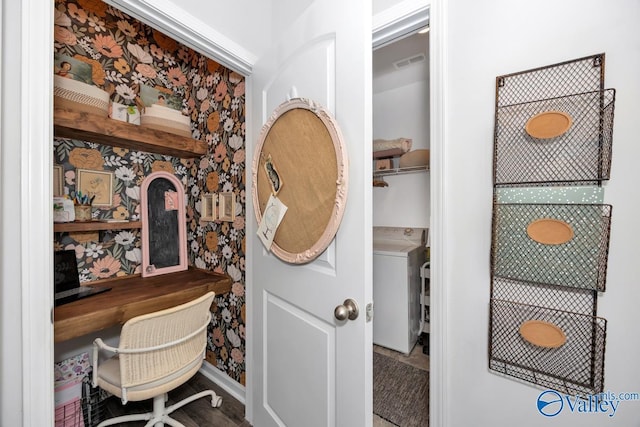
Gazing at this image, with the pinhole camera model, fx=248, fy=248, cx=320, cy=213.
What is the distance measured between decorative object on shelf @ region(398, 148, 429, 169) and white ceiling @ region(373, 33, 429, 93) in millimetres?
731

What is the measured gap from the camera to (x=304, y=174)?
0.97 m

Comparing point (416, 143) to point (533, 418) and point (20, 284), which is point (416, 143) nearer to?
point (533, 418)


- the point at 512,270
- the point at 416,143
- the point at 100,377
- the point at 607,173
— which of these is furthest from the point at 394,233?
the point at 100,377

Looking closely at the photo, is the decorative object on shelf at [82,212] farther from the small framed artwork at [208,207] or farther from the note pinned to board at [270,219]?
the note pinned to board at [270,219]

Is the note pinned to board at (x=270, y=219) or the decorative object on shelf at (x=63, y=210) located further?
the decorative object on shelf at (x=63, y=210)

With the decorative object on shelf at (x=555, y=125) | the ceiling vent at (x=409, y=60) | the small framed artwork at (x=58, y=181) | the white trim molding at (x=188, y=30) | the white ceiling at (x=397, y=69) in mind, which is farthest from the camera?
the ceiling vent at (x=409, y=60)

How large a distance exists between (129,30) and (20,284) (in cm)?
189

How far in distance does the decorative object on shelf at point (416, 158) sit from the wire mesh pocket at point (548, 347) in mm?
1669

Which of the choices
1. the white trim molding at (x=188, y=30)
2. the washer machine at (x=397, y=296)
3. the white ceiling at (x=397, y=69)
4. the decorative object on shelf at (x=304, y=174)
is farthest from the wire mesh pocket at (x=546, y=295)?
the white ceiling at (x=397, y=69)

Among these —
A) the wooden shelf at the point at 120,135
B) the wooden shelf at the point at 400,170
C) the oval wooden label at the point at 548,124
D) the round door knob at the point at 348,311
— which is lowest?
the round door knob at the point at 348,311

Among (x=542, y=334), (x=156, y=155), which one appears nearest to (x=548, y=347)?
(x=542, y=334)

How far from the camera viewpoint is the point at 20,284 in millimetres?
695

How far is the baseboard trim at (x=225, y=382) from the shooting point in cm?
167

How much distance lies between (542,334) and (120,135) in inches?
89.7
